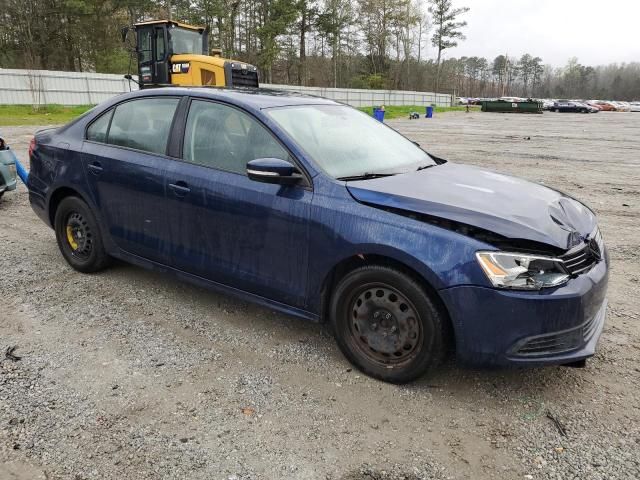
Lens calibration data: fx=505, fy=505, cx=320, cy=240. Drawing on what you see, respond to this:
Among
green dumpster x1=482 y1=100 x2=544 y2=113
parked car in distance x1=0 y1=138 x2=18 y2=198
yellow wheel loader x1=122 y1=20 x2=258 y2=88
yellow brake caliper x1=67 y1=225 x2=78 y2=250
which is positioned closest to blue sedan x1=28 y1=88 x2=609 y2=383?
yellow brake caliper x1=67 y1=225 x2=78 y2=250

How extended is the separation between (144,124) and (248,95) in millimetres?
936

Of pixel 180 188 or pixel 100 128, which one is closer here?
pixel 180 188

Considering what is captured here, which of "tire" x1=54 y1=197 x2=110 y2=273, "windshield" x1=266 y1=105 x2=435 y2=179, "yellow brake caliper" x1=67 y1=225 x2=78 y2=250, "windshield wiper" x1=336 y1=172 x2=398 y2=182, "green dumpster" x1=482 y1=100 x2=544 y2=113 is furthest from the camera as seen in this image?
"green dumpster" x1=482 y1=100 x2=544 y2=113

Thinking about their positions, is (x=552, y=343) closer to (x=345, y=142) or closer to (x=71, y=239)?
(x=345, y=142)

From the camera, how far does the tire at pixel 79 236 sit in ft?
A: 14.5

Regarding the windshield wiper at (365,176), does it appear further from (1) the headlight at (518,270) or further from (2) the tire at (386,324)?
(1) the headlight at (518,270)

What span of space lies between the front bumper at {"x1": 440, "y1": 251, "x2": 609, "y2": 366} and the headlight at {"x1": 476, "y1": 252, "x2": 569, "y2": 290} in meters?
0.04

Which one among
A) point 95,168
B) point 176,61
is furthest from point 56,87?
point 95,168

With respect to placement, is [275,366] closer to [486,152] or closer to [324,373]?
[324,373]

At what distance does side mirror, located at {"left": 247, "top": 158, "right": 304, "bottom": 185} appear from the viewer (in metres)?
3.08

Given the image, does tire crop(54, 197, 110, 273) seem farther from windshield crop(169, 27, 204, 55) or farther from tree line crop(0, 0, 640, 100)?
tree line crop(0, 0, 640, 100)

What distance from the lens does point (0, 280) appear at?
4453 millimetres

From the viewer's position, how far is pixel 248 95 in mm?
3768

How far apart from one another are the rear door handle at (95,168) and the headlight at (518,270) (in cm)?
315
